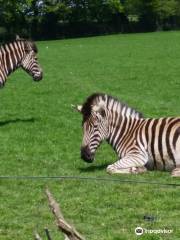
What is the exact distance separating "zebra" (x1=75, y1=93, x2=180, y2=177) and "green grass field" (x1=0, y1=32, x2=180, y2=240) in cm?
20

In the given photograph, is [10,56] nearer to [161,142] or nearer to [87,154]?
[87,154]

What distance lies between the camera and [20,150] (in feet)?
41.5

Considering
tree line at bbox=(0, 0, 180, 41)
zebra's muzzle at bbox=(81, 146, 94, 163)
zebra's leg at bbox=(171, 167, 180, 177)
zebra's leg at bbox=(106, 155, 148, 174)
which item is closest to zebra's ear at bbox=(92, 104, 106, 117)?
zebra's muzzle at bbox=(81, 146, 94, 163)

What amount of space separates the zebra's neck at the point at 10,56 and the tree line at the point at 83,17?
56391 mm

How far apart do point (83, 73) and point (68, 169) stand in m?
18.5

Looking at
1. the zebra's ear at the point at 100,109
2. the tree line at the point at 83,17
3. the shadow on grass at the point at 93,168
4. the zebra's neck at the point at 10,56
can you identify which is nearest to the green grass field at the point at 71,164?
the shadow on grass at the point at 93,168

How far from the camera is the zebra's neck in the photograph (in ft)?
55.1

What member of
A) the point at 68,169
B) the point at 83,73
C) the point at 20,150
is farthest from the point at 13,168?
the point at 83,73

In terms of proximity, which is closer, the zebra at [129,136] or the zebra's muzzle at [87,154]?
the zebra at [129,136]

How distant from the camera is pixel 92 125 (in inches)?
403

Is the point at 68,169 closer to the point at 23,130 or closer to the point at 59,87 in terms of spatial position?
the point at 23,130

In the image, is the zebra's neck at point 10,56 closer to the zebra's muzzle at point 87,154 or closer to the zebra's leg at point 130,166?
the zebra's muzzle at point 87,154

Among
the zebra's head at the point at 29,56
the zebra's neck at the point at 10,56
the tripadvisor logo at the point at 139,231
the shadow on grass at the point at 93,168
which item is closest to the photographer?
the tripadvisor logo at the point at 139,231

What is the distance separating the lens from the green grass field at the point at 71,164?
24.7 ft
